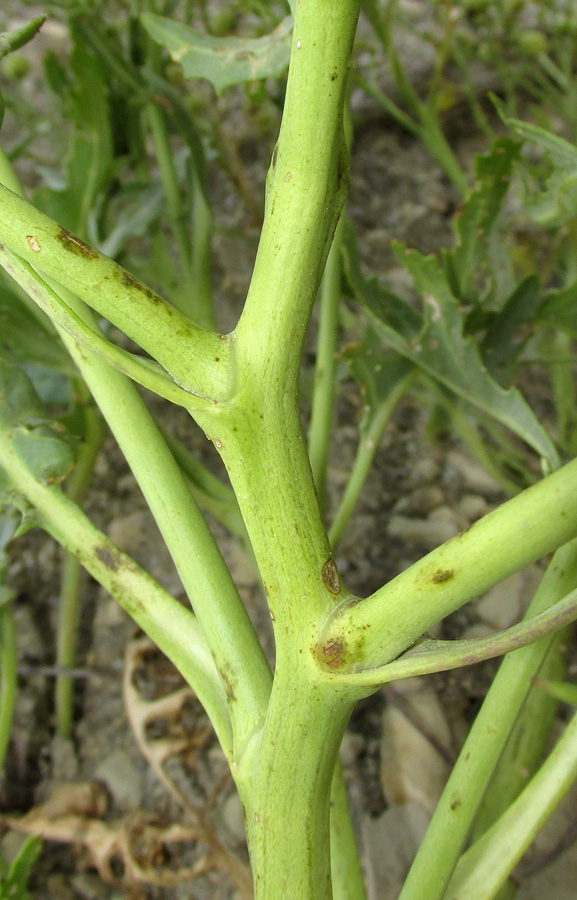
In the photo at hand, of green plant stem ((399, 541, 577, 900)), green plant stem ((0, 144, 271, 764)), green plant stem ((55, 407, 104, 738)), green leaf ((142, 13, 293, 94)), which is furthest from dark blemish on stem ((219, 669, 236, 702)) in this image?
green leaf ((142, 13, 293, 94))

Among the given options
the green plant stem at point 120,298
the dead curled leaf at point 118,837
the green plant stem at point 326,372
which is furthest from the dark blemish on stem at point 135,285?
the dead curled leaf at point 118,837

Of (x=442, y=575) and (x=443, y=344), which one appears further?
(x=443, y=344)

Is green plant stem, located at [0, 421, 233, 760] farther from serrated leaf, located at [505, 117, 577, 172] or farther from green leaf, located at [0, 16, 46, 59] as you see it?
serrated leaf, located at [505, 117, 577, 172]

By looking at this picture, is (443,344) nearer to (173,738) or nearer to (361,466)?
(361,466)

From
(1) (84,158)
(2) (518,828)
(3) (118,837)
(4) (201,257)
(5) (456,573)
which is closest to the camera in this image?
(5) (456,573)

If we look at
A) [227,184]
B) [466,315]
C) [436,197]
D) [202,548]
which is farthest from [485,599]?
[227,184]

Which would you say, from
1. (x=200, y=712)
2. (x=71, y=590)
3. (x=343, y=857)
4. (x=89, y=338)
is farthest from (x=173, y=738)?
(x=89, y=338)

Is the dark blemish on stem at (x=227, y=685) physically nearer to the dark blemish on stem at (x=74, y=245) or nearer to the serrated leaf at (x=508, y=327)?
the dark blemish on stem at (x=74, y=245)
